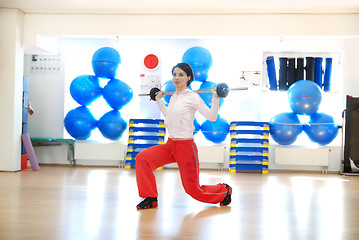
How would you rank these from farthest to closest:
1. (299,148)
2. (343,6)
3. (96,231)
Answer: (299,148), (343,6), (96,231)

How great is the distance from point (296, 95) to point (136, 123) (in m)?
2.82

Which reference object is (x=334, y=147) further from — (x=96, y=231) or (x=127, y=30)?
(x=96, y=231)

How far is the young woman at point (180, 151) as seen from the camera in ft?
11.4

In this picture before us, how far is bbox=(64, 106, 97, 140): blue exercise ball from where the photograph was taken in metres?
6.46

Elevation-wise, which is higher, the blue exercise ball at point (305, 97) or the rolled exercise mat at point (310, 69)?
the rolled exercise mat at point (310, 69)

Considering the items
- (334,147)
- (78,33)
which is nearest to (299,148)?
(334,147)

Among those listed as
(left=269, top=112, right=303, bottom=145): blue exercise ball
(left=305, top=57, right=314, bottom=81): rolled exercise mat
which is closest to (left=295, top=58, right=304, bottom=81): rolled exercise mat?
(left=305, top=57, right=314, bottom=81): rolled exercise mat

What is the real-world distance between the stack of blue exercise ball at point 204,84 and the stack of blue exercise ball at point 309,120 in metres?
0.93

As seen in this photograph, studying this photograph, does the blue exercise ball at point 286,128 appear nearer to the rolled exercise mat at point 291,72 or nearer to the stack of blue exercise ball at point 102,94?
the rolled exercise mat at point 291,72

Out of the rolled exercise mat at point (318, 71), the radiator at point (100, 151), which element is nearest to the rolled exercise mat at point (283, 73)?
the rolled exercise mat at point (318, 71)

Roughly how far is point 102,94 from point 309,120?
360 cm

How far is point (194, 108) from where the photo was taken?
358cm

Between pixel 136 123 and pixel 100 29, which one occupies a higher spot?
pixel 100 29

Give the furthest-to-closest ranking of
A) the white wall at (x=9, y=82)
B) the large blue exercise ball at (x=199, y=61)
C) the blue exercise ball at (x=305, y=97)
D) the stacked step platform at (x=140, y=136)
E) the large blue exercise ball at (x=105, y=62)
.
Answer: the stacked step platform at (x=140, y=136)
the large blue exercise ball at (x=105, y=62)
the large blue exercise ball at (x=199, y=61)
the blue exercise ball at (x=305, y=97)
the white wall at (x=9, y=82)
